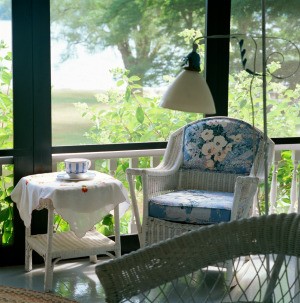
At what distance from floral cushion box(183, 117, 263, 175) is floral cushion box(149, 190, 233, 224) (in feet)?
0.95

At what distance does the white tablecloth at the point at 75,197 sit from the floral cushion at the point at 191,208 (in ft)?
0.72

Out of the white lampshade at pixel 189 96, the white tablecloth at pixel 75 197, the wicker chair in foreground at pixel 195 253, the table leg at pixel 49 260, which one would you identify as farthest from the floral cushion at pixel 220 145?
the wicker chair in foreground at pixel 195 253

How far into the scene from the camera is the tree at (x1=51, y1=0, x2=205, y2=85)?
4641 mm

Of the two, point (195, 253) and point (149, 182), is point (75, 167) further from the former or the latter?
point (195, 253)

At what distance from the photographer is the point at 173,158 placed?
4.73 m

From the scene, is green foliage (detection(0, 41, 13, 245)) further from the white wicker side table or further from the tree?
the tree

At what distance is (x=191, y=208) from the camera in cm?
410

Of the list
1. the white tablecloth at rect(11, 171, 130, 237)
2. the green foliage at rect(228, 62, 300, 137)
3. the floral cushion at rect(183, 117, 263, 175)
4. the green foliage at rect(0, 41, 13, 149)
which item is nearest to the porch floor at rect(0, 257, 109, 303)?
the white tablecloth at rect(11, 171, 130, 237)

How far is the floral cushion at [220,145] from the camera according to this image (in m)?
4.52

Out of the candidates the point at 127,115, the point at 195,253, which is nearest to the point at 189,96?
the point at 195,253

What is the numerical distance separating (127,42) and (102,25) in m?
0.21

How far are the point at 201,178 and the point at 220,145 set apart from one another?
0.85 feet

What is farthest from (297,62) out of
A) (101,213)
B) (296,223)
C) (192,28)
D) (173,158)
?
(296,223)

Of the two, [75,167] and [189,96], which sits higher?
[189,96]
